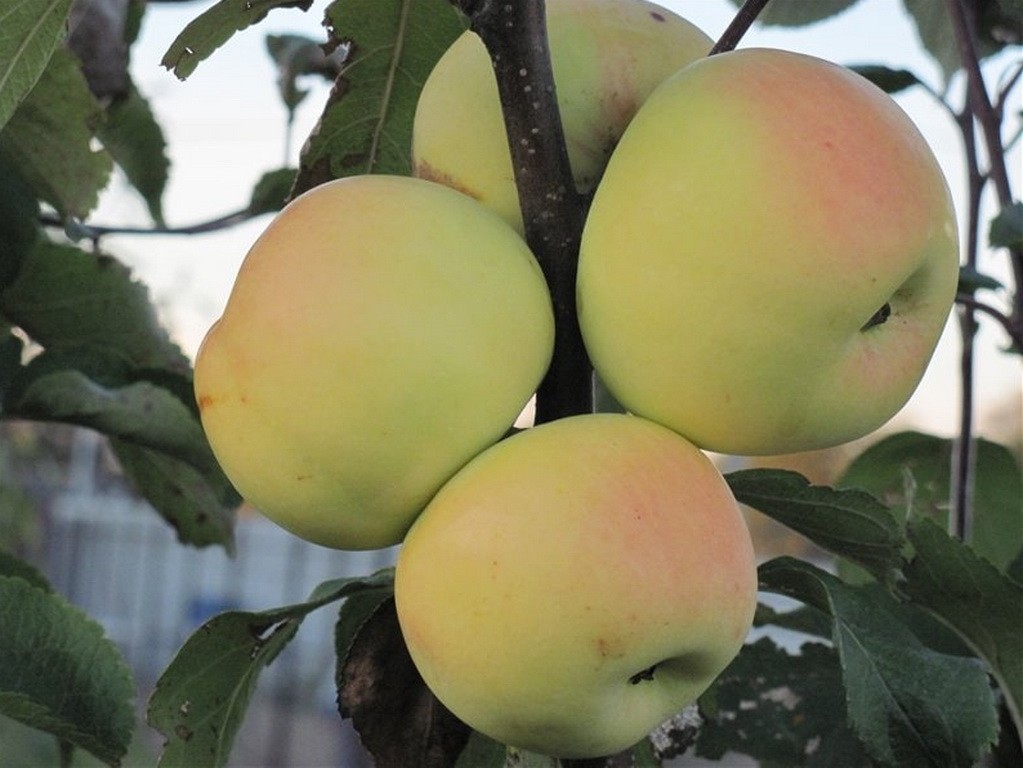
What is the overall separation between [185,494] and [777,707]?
0.46 m

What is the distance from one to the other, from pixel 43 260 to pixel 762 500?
0.61 m

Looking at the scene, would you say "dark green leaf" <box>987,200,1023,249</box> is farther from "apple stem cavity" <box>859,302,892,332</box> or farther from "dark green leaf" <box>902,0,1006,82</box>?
"apple stem cavity" <box>859,302,892,332</box>

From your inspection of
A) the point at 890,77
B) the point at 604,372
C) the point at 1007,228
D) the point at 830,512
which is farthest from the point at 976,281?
the point at 604,372

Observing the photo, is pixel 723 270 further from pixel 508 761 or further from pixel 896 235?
pixel 508 761

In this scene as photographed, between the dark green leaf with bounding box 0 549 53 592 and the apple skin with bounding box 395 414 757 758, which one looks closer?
the apple skin with bounding box 395 414 757 758

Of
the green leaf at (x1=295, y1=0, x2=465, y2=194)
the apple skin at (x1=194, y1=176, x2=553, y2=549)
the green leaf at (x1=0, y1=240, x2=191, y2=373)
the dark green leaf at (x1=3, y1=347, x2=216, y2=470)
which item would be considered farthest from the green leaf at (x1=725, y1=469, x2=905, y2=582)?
the green leaf at (x1=0, y1=240, x2=191, y2=373)

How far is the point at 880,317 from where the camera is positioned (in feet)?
1.65

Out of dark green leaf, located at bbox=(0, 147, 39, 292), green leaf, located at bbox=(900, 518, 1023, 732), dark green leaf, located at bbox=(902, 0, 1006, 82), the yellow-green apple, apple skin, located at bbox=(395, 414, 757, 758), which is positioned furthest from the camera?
dark green leaf, located at bbox=(902, 0, 1006, 82)

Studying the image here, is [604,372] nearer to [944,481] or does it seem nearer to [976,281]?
[976,281]

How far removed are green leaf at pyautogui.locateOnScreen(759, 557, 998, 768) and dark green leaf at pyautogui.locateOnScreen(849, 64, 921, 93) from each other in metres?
0.49

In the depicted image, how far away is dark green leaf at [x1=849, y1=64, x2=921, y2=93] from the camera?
3.16 ft

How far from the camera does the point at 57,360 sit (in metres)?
0.91

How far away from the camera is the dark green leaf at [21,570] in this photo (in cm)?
78

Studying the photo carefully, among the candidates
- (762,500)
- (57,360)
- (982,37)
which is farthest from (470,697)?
(982,37)
